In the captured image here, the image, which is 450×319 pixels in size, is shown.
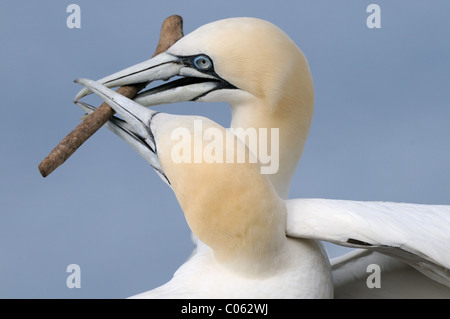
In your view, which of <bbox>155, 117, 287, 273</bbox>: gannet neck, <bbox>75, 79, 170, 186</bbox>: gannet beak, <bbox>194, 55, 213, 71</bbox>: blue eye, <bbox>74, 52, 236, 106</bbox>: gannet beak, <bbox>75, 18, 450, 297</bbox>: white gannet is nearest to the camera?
<bbox>155, 117, 287, 273</bbox>: gannet neck

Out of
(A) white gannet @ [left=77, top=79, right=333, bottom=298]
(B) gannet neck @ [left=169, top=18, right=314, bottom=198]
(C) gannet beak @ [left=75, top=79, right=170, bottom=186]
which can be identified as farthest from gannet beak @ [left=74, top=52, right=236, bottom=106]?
(A) white gannet @ [left=77, top=79, right=333, bottom=298]

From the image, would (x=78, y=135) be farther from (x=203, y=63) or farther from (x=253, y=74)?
(x=253, y=74)

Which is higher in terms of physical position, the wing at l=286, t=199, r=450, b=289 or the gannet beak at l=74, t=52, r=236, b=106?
the gannet beak at l=74, t=52, r=236, b=106

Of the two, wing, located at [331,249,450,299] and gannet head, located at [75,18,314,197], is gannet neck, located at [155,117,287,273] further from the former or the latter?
wing, located at [331,249,450,299]

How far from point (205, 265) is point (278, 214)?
0.60 metres

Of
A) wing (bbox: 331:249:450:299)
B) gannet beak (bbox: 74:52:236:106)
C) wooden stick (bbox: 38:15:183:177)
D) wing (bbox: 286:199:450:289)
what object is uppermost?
gannet beak (bbox: 74:52:236:106)

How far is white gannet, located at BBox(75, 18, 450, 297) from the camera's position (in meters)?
6.47

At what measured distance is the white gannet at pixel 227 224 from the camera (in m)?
5.50

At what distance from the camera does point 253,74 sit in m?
6.55

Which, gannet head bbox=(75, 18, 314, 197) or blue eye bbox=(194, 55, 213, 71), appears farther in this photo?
blue eye bbox=(194, 55, 213, 71)

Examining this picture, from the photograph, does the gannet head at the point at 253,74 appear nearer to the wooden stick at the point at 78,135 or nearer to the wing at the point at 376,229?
the wooden stick at the point at 78,135

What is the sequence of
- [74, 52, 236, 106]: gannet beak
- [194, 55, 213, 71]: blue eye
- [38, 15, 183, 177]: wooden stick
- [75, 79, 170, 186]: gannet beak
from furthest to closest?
[74, 52, 236, 106]: gannet beak → [194, 55, 213, 71]: blue eye → [38, 15, 183, 177]: wooden stick → [75, 79, 170, 186]: gannet beak

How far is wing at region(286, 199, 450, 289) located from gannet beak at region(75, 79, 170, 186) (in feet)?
2.63

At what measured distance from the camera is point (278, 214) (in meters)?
5.73
